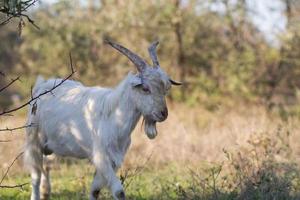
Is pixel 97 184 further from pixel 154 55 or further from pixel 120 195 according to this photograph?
pixel 154 55

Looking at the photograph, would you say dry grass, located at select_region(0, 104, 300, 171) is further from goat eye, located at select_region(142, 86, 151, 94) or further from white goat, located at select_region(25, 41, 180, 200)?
goat eye, located at select_region(142, 86, 151, 94)

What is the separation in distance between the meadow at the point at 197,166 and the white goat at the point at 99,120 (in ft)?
1.00

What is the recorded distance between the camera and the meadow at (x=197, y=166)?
702 centimetres

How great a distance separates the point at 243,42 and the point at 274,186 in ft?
40.4

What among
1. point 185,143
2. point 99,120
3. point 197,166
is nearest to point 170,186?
point 197,166

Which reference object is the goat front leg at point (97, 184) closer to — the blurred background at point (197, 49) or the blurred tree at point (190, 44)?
the blurred background at point (197, 49)

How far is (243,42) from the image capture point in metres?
18.8

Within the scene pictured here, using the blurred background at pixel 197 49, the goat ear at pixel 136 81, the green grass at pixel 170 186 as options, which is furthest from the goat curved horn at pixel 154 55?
the blurred background at pixel 197 49

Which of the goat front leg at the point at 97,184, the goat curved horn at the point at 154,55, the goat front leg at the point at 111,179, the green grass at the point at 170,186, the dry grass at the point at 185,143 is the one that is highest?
the goat curved horn at the point at 154,55

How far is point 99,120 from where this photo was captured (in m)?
6.98

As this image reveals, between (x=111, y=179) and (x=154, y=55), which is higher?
(x=154, y=55)

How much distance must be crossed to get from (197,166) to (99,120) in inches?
132

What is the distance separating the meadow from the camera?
276 inches

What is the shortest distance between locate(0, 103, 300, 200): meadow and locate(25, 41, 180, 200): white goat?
30 centimetres
